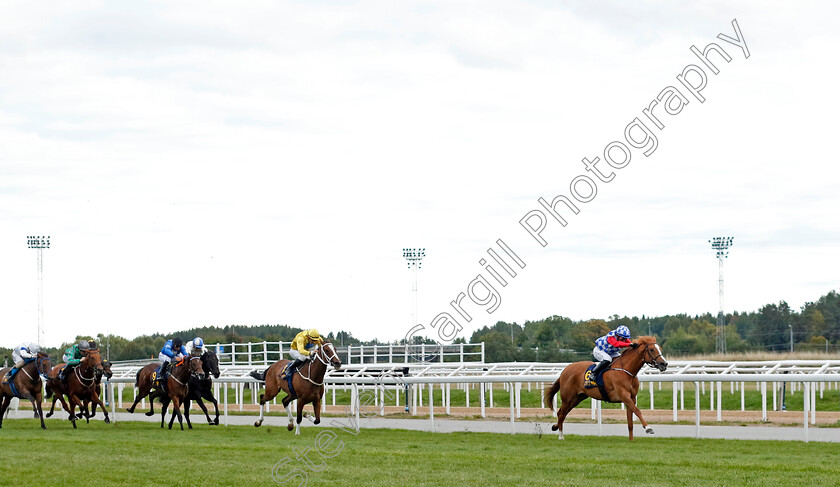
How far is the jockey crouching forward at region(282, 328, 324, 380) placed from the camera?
15.6m

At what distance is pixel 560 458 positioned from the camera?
1045 cm

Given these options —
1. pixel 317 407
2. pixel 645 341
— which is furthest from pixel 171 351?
pixel 645 341

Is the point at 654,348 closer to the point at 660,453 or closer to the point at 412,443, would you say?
the point at 660,453

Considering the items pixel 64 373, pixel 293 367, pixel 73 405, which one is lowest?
pixel 73 405

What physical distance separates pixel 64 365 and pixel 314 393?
590cm

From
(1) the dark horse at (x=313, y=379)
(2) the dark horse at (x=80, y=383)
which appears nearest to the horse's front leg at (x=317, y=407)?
(1) the dark horse at (x=313, y=379)

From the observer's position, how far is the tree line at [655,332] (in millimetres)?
56812

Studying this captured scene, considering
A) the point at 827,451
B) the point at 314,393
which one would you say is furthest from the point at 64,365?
the point at 827,451

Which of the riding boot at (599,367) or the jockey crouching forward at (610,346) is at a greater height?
the jockey crouching forward at (610,346)

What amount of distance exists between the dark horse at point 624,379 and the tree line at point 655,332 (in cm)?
3359

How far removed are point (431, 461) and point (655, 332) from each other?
3092 inches

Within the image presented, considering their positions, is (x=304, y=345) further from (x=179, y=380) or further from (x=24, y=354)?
(x=24, y=354)

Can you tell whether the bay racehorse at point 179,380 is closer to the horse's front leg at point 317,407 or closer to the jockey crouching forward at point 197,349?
the jockey crouching forward at point 197,349

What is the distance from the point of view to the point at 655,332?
86000mm
